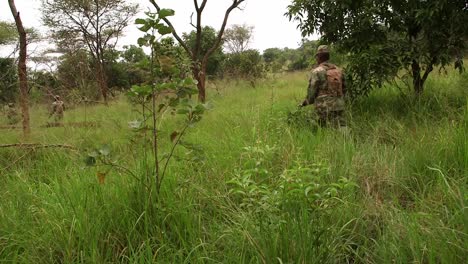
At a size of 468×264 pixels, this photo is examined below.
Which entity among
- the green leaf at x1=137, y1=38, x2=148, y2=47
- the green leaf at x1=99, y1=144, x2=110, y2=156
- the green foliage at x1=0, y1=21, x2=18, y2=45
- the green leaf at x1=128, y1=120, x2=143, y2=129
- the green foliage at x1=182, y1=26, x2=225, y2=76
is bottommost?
the green leaf at x1=99, y1=144, x2=110, y2=156

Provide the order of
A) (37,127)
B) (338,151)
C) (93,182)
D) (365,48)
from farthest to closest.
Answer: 1. (37,127)
2. (365,48)
3. (338,151)
4. (93,182)

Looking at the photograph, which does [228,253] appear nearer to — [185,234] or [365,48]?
[185,234]

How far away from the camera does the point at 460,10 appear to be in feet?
14.1

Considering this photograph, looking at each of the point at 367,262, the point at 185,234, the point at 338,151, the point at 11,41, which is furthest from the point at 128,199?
the point at 11,41

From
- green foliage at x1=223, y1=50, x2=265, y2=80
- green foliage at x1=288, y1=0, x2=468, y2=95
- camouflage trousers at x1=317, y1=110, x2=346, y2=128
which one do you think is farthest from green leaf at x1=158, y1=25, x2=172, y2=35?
green foliage at x1=223, y1=50, x2=265, y2=80

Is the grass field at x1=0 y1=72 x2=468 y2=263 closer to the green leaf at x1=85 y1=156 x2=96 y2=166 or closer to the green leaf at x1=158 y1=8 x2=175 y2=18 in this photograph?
the green leaf at x1=85 y1=156 x2=96 y2=166

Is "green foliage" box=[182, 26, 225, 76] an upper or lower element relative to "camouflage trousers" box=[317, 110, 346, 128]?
upper

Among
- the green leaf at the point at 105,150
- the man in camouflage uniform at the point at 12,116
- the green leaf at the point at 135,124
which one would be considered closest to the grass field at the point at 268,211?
the green leaf at the point at 105,150

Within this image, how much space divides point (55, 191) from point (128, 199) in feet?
2.55

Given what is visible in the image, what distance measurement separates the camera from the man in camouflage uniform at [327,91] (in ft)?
15.8

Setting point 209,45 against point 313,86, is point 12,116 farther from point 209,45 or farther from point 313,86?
point 209,45

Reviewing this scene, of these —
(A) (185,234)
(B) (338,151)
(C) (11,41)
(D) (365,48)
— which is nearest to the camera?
(A) (185,234)

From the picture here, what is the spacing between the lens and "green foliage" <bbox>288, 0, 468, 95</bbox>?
14.6 feet

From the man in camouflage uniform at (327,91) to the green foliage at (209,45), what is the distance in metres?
14.2
